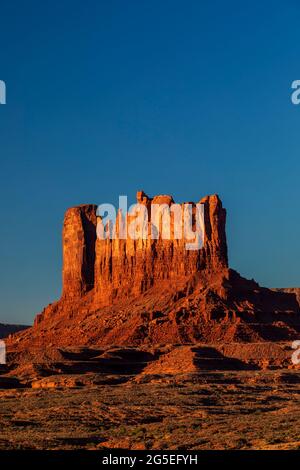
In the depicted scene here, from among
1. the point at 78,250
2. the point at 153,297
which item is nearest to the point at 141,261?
the point at 153,297

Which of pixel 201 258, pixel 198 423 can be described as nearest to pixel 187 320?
pixel 201 258

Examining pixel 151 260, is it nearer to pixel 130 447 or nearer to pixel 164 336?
pixel 164 336

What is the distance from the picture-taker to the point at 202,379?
A: 273 feet

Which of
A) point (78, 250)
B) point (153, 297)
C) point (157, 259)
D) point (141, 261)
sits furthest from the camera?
point (78, 250)

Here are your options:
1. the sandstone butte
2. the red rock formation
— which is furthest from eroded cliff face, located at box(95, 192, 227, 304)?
the red rock formation

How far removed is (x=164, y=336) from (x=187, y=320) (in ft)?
16.4

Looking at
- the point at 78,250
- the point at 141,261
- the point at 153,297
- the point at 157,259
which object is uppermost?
the point at 78,250

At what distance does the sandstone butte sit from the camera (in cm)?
11162

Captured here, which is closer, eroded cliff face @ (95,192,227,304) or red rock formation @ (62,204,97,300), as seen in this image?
eroded cliff face @ (95,192,227,304)

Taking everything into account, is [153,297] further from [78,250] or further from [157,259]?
[78,250]

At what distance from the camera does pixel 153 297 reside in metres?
129

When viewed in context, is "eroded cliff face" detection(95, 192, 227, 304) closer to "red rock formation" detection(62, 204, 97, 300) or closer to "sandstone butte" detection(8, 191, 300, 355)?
"sandstone butte" detection(8, 191, 300, 355)

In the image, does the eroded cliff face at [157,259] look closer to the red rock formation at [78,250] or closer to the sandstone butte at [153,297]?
the sandstone butte at [153,297]

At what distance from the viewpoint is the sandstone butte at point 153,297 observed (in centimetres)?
11162
